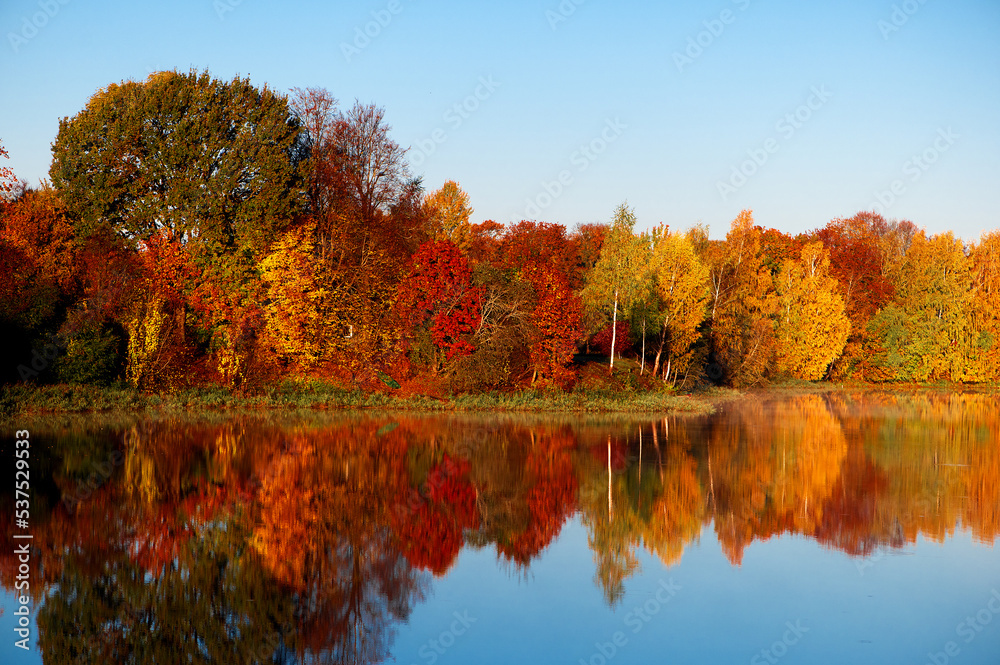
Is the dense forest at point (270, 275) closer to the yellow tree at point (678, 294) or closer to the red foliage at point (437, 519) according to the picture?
the yellow tree at point (678, 294)

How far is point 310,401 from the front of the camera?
3284 centimetres

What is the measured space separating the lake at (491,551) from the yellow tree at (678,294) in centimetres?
1681

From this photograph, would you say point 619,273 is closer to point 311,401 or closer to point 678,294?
point 678,294

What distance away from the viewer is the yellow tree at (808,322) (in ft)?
177

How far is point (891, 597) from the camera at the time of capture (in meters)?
12.1

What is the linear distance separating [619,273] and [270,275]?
15.5m

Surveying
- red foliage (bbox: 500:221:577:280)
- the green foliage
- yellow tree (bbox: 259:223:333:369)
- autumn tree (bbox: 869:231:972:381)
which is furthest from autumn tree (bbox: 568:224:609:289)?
the green foliage

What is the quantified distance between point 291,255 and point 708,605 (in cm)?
2838

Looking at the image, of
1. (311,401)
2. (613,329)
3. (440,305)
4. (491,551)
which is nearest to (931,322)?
(613,329)

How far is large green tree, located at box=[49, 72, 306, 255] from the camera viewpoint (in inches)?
1379

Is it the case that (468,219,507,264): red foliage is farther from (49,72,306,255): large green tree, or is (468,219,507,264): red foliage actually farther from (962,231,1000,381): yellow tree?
(962,231,1000,381): yellow tree

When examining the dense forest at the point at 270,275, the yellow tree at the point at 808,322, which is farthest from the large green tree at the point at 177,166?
the yellow tree at the point at 808,322

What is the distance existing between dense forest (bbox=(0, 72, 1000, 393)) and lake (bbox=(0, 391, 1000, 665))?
794 cm

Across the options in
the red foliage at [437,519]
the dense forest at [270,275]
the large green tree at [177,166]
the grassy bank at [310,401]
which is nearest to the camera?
the red foliage at [437,519]
